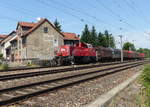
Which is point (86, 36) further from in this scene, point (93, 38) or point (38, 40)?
point (38, 40)

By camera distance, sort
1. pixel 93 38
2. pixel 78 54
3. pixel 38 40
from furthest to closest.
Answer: pixel 93 38 → pixel 38 40 → pixel 78 54

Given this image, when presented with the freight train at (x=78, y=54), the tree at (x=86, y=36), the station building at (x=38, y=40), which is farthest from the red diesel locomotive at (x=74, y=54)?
the tree at (x=86, y=36)

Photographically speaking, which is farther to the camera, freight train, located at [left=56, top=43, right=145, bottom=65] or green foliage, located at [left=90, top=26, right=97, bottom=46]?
green foliage, located at [left=90, top=26, right=97, bottom=46]

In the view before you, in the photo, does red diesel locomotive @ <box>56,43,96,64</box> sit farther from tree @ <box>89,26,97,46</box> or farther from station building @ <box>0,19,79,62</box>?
tree @ <box>89,26,97,46</box>

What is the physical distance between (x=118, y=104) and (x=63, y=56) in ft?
74.9

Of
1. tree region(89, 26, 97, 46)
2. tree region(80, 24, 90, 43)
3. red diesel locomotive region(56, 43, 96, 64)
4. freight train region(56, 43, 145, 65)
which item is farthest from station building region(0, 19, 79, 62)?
tree region(89, 26, 97, 46)

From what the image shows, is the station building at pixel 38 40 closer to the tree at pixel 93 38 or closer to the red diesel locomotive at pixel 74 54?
the red diesel locomotive at pixel 74 54

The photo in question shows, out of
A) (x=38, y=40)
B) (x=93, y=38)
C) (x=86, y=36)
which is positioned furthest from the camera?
(x=93, y=38)

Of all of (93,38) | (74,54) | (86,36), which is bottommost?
(74,54)

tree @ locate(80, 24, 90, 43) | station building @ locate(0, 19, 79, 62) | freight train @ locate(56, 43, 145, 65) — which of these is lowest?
freight train @ locate(56, 43, 145, 65)

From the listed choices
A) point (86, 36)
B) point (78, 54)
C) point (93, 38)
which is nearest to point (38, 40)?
point (78, 54)

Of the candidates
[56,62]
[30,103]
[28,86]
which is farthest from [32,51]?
[30,103]

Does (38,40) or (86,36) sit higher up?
(86,36)

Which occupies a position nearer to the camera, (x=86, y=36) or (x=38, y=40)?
(x=38, y=40)
